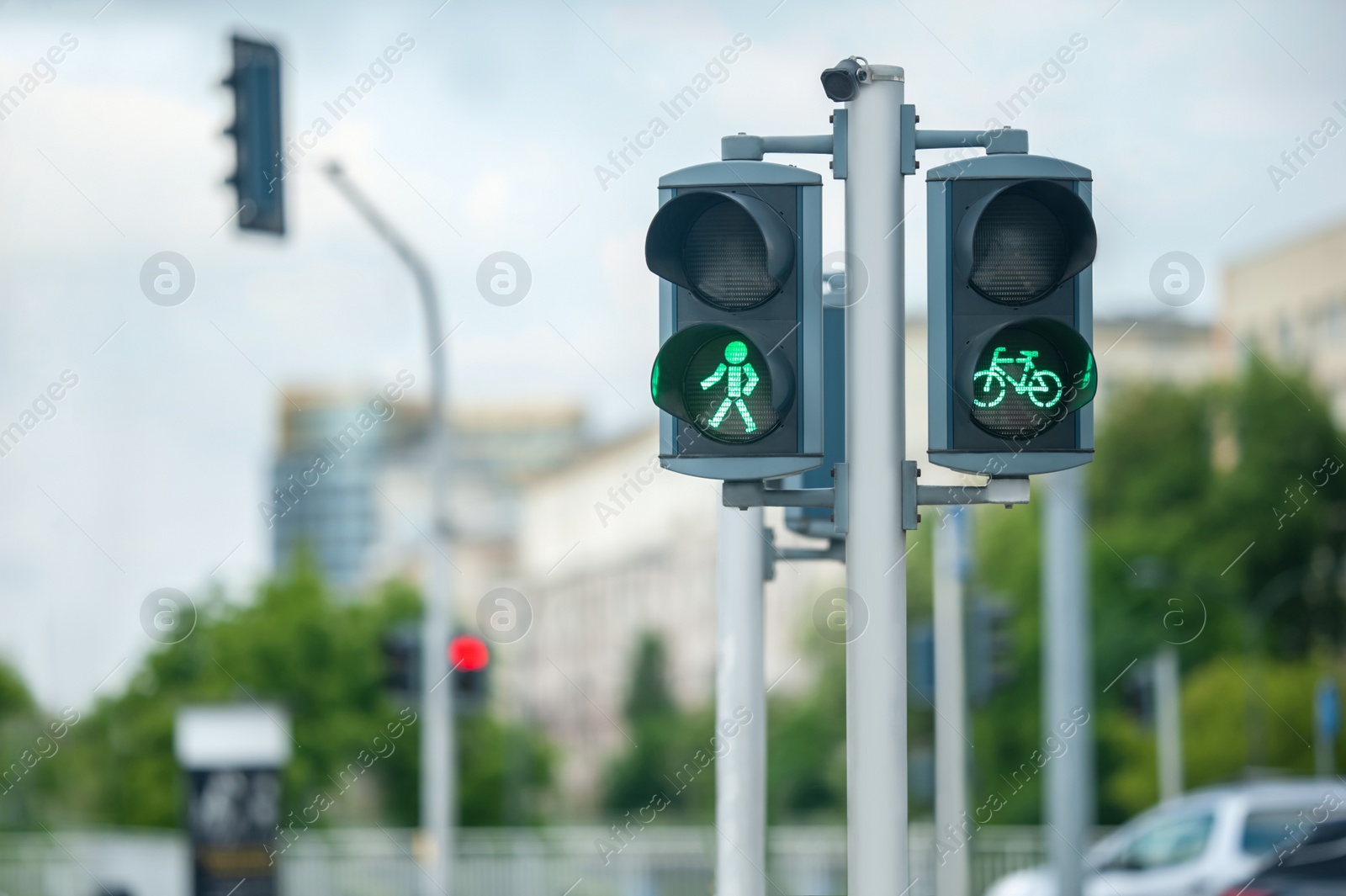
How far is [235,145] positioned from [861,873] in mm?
6194

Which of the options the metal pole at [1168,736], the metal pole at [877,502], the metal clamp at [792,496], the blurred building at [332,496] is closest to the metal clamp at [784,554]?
the metal clamp at [792,496]

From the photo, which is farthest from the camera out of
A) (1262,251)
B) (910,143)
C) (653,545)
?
(653,545)

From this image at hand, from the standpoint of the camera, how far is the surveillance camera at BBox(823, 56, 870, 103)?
3928mm

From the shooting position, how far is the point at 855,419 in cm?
386

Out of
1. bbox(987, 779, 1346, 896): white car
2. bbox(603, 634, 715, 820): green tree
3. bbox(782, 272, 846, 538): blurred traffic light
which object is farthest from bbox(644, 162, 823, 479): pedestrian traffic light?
bbox(603, 634, 715, 820): green tree

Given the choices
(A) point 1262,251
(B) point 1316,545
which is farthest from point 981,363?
(A) point 1262,251

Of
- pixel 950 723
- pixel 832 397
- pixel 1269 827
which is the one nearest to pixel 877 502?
pixel 832 397

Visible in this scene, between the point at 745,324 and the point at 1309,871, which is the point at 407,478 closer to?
the point at 1309,871

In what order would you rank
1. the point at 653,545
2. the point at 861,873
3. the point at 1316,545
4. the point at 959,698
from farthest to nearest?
the point at 653,545, the point at 1316,545, the point at 959,698, the point at 861,873

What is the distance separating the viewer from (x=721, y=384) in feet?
12.6

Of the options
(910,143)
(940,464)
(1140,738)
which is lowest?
(1140,738)

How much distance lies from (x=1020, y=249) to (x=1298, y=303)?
70.7 m

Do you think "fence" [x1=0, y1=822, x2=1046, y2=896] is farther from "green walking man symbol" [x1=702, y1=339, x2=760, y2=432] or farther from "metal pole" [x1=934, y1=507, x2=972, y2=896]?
"green walking man symbol" [x1=702, y1=339, x2=760, y2=432]

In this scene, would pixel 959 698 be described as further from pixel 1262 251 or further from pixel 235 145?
pixel 1262 251
